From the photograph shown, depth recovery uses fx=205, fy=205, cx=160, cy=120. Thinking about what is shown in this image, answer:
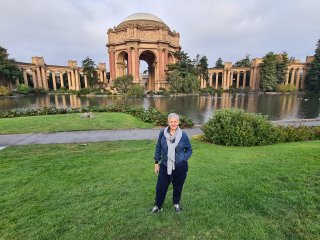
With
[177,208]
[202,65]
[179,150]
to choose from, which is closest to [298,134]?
[177,208]

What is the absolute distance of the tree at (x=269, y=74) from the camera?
57.8m

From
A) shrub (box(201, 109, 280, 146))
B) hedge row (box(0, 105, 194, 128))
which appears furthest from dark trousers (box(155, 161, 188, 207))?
hedge row (box(0, 105, 194, 128))

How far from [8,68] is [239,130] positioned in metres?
59.8

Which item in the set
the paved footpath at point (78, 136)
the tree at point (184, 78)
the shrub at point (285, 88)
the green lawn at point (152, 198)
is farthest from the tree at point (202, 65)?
the green lawn at point (152, 198)

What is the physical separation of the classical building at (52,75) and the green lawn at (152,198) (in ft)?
195

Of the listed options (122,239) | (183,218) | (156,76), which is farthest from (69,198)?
(156,76)

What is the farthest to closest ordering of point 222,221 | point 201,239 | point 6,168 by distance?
point 6,168 < point 222,221 < point 201,239

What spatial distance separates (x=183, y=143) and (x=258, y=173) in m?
2.36

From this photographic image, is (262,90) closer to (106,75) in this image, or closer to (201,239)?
(106,75)

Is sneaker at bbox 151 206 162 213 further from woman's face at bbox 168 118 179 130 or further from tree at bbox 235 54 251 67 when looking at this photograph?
tree at bbox 235 54 251 67

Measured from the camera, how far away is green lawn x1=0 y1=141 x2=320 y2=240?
9.15ft

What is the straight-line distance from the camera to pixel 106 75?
244 feet

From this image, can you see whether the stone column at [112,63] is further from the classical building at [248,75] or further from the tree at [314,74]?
the tree at [314,74]

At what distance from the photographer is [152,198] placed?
12.2 ft
